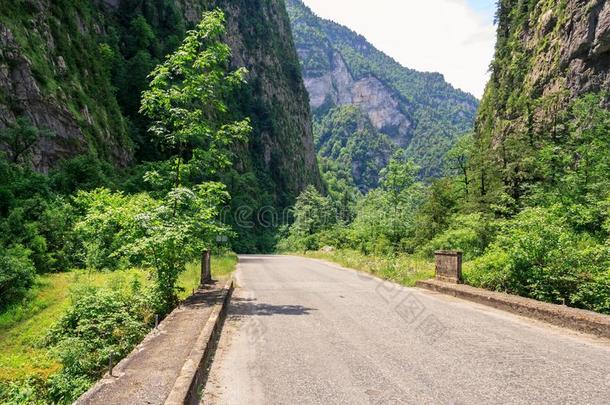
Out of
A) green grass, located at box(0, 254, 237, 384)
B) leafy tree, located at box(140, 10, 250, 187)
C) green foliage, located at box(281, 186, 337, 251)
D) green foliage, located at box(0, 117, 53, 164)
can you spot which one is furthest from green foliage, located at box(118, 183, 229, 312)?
green foliage, located at box(281, 186, 337, 251)

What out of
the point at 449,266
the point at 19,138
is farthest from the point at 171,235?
the point at 19,138

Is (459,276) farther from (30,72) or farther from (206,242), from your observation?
(30,72)

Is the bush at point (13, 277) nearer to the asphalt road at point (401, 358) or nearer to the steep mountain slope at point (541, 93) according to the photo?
the asphalt road at point (401, 358)

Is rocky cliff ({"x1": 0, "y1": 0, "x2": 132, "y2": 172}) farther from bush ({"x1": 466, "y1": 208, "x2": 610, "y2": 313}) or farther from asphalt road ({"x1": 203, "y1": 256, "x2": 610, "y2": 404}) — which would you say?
bush ({"x1": 466, "y1": 208, "x2": 610, "y2": 313})

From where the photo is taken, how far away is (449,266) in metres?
14.8

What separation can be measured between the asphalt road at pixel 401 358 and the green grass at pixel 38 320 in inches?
139

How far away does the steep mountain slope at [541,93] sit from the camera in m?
26.6

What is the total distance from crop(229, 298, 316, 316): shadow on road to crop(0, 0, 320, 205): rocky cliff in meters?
18.8

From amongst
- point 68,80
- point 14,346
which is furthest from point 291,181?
point 14,346

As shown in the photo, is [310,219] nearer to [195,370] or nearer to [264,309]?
[264,309]

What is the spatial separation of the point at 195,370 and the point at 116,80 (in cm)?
4964

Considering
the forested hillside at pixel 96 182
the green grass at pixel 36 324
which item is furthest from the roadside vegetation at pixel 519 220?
the green grass at pixel 36 324

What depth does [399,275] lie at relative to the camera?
17.8 metres

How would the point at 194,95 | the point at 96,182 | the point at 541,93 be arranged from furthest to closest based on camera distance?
the point at 541,93 → the point at 96,182 → the point at 194,95
